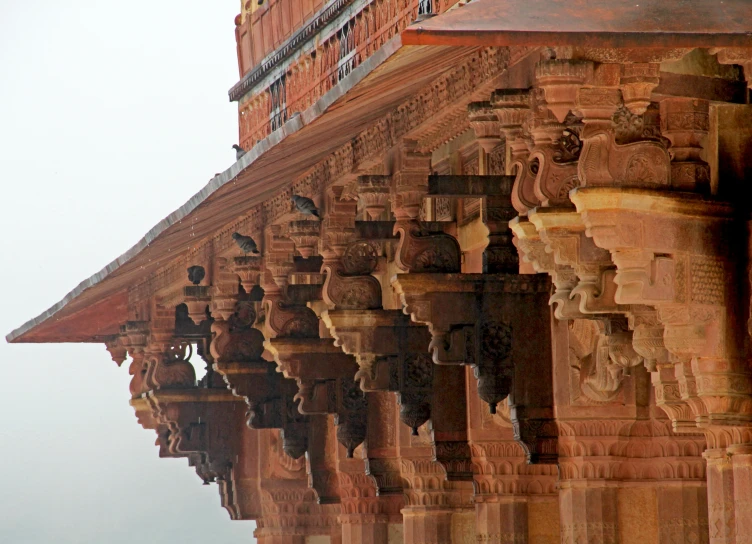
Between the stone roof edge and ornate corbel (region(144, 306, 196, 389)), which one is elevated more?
the stone roof edge

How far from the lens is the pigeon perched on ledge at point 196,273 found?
15.2m

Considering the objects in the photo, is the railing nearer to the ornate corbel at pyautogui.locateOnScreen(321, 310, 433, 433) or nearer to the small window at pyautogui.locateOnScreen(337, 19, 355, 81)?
the small window at pyautogui.locateOnScreen(337, 19, 355, 81)

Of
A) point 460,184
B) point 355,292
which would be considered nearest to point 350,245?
point 355,292

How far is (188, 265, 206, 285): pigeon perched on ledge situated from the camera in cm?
1524

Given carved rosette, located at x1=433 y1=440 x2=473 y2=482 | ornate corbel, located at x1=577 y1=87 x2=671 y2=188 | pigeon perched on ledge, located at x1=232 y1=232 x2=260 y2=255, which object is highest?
ornate corbel, located at x1=577 y1=87 x2=671 y2=188

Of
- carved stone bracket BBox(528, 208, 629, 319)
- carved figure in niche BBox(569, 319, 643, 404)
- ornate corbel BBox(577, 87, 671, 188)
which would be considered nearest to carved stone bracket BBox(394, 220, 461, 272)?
carved figure in niche BBox(569, 319, 643, 404)

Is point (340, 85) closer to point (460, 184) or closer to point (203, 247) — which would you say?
point (460, 184)

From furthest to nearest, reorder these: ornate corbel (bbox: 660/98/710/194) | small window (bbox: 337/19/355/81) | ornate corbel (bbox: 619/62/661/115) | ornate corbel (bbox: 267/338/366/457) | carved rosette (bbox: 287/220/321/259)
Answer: ornate corbel (bbox: 267/338/366/457) → carved rosette (bbox: 287/220/321/259) → small window (bbox: 337/19/355/81) → ornate corbel (bbox: 660/98/710/194) → ornate corbel (bbox: 619/62/661/115)

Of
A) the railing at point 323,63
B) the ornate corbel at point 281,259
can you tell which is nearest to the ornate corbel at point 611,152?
the railing at point 323,63

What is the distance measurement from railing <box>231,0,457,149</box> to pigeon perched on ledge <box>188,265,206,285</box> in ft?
3.48

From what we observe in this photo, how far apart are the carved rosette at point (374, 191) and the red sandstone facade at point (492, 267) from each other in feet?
0.09

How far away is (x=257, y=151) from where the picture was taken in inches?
390

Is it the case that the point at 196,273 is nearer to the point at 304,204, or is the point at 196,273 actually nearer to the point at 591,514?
the point at 304,204

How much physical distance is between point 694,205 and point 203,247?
818 cm
